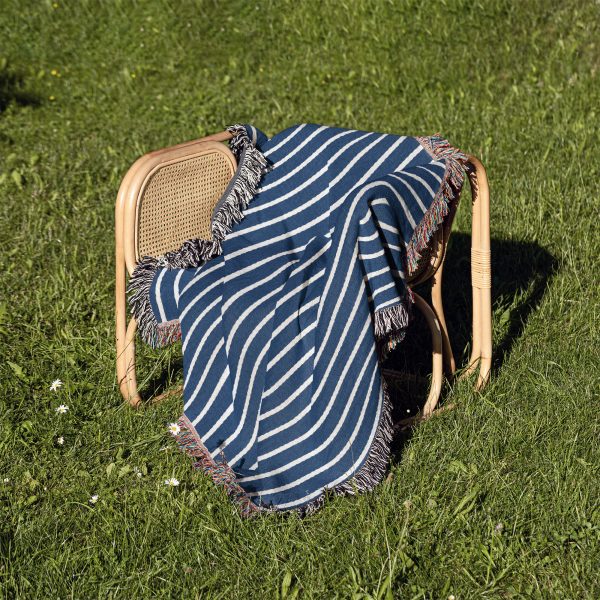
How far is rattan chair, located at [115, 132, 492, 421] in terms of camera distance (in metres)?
3.35

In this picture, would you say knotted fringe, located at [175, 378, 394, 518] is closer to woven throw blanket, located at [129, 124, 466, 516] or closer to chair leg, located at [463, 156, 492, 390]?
woven throw blanket, located at [129, 124, 466, 516]

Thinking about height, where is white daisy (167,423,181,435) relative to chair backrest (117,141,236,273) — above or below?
below

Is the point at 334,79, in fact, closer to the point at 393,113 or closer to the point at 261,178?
the point at 393,113

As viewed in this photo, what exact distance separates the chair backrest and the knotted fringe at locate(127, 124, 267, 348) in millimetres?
65

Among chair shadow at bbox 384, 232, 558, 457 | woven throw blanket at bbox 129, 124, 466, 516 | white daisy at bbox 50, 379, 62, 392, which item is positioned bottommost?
chair shadow at bbox 384, 232, 558, 457

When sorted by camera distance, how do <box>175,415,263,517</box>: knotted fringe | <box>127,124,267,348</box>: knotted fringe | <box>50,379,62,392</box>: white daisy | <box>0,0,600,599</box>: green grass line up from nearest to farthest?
<box>0,0,600,599</box>: green grass → <box>175,415,263,517</box>: knotted fringe → <box>127,124,267,348</box>: knotted fringe → <box>50,379,62,392</box>: white daisy

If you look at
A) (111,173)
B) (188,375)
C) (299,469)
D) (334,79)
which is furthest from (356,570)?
(334,79)

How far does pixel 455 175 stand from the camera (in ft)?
10.6

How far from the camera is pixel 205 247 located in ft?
11.5

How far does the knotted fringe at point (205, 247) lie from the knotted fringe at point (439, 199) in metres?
0.67

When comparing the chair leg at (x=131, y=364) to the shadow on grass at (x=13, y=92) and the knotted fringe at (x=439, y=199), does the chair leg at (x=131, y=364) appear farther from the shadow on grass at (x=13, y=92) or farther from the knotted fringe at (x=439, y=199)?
the shadow on grass at (x=13, y=92)

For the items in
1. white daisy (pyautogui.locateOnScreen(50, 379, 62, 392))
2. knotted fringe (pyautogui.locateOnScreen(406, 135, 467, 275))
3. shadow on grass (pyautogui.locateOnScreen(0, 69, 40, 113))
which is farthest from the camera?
shadow on grass (pyautogui.locateOnScreen(0, 69, 40, 113))

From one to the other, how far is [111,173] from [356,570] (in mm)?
3430

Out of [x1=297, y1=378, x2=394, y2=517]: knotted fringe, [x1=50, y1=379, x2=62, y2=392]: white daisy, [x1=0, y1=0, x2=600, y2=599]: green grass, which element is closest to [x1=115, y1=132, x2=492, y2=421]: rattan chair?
[x1=0, y1=0, x2=600, y2=599]: green grass
